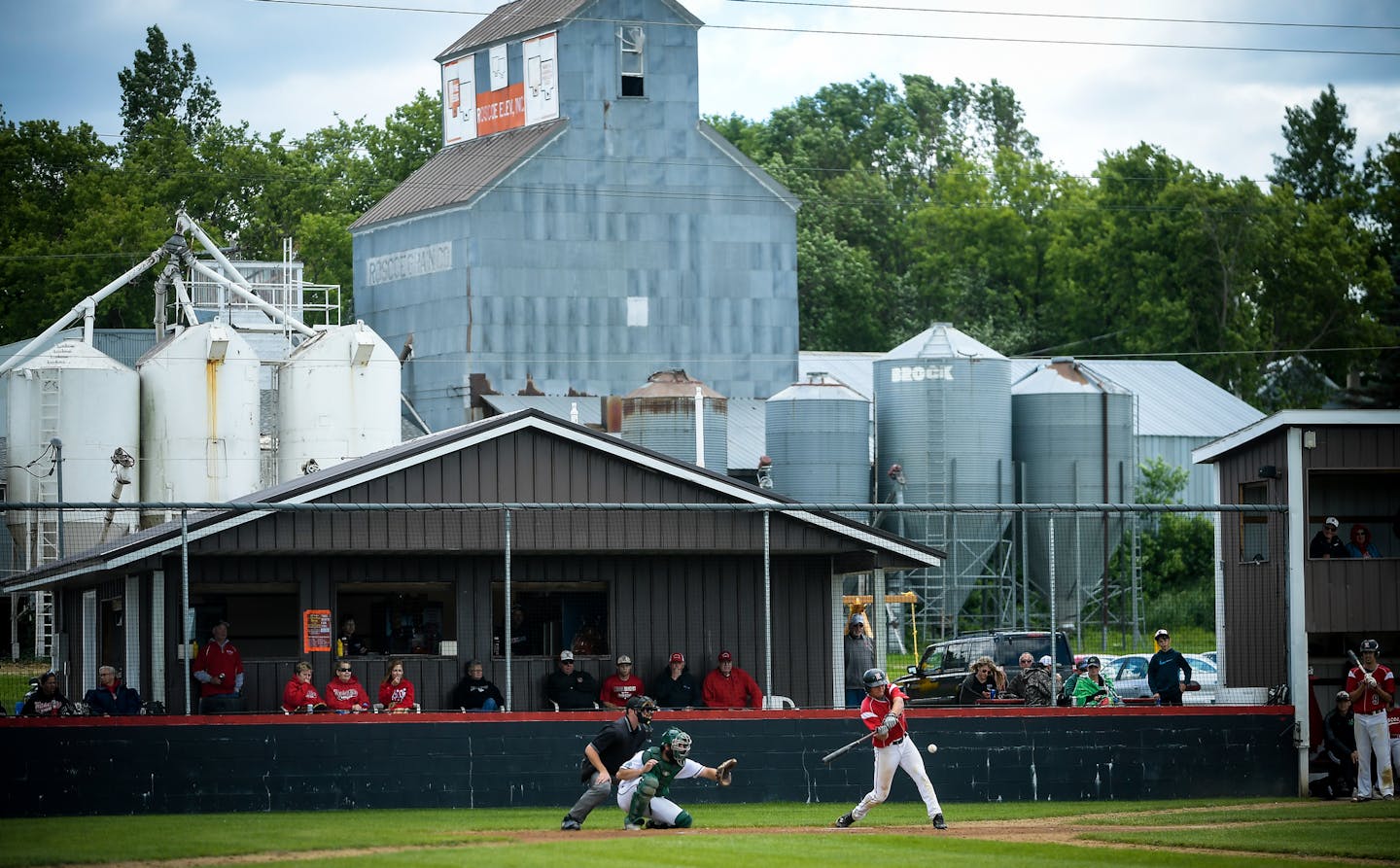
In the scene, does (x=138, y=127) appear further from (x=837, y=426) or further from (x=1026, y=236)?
(x=837, y=426)

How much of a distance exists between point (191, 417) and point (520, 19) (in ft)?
71.1

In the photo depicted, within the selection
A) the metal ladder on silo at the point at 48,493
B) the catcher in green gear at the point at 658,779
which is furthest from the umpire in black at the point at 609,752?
the metal ladder on silo at the point at 48,493

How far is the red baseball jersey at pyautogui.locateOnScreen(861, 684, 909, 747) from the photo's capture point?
20625mm

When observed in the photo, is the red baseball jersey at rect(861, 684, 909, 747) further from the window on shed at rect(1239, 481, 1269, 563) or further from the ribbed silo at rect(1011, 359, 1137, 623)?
the ribbed silo at rect(1011, 359, 1137, 623)

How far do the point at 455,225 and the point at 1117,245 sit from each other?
31144 millimetres

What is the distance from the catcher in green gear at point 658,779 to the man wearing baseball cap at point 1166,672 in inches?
297

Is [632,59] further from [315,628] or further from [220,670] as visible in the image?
[220,670]

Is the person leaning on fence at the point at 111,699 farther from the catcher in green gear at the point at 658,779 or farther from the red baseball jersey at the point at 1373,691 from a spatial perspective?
the red baseball jersey at the point at 1373,691

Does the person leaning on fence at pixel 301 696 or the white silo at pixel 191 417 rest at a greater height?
the white silo at pixel 191 417

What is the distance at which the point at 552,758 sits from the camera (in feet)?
77.0

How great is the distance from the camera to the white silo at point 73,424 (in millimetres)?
41656

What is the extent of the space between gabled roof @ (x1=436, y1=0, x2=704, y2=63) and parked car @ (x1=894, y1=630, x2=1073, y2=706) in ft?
88.8

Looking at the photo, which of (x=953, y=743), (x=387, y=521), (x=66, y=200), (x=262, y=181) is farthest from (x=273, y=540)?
(x=262, y=181)

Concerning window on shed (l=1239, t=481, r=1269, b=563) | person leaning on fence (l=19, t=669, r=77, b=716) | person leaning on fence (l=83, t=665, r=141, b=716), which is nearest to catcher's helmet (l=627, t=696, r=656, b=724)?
Result: person leaning on fence (l=83, t=665, r=141, b=716)
